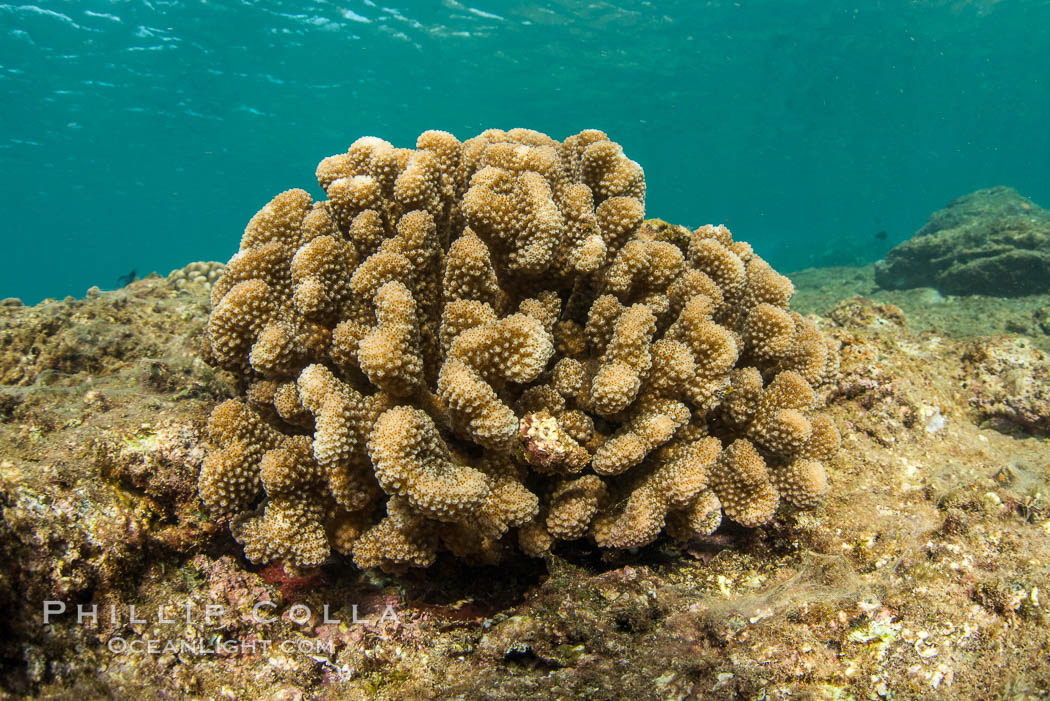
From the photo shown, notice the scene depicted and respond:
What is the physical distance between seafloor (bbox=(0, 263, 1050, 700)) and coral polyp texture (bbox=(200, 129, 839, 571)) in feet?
0.77

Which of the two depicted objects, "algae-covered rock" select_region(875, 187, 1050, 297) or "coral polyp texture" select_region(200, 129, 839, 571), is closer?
"coral polyp texture" select_region(200, 129, 839, 571)

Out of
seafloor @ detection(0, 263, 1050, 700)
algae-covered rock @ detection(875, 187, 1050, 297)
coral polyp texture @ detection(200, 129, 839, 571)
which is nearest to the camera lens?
seafloor @ detection(0, 263, 1050, 700)

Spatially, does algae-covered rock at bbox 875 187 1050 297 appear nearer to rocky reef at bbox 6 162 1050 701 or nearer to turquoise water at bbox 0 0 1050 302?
rocky reef at bbox 6 162 1050 701

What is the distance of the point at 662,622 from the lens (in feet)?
6.76

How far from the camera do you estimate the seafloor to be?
1.87 meters

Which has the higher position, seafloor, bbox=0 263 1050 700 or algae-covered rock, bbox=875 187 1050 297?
algae-covered rock, bbox=875 187 1050 297

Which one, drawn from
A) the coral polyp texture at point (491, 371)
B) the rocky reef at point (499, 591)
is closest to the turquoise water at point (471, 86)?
the rocky reef at point (499, 591)

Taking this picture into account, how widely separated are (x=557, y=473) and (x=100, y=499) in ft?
6.54

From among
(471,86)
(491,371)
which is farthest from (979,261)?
(471,86)

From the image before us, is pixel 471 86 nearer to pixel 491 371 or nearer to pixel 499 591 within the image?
pixel 491 371

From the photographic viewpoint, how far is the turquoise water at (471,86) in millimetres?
33875

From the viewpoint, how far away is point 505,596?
7.88ft

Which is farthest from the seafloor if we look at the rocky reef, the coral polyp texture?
the coral polyp texture

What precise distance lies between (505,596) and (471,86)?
52721 millimetres
